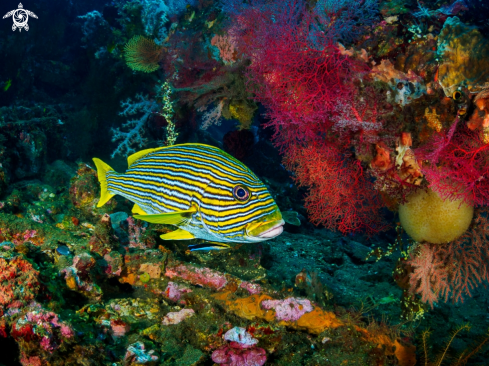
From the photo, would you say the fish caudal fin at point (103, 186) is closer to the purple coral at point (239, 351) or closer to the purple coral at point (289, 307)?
the purple coral at point (239, 351)

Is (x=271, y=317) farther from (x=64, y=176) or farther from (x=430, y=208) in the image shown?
(x=64, y=176)

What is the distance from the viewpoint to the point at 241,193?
1.90m

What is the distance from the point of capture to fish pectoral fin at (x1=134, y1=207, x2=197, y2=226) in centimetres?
183

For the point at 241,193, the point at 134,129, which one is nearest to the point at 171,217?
the point at 241,193

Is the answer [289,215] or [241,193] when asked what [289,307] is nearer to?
[289,215]

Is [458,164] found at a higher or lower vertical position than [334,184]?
higher

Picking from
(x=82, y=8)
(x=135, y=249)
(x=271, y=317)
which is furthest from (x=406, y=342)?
(x=82, y=8)

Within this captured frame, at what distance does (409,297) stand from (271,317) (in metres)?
2.11

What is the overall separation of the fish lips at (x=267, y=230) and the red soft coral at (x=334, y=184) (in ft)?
7.05

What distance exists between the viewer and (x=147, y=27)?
27.3 feet

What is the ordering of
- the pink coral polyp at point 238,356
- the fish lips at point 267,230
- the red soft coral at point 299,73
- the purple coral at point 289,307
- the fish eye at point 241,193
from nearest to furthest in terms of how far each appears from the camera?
the fish lips at point 267,230, the fish eye at point 241,193, the pink coral polyp at point 238,356, the purple coral at point 289,307, the red soft coral at point 299,73

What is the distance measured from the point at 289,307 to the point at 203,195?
178 centimetres

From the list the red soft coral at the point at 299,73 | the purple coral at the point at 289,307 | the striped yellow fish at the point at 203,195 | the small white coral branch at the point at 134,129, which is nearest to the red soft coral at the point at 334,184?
the red soft coral at the point at 299,73

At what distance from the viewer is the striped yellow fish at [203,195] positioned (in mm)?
1851
